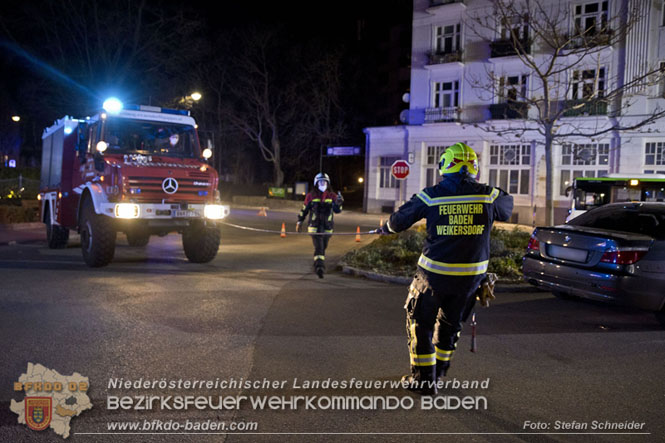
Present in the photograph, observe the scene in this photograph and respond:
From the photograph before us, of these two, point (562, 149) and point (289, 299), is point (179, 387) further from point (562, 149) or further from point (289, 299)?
point (562, 149)

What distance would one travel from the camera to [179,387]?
4.72 metres

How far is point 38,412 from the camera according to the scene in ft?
13.9

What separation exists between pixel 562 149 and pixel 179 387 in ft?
88.7

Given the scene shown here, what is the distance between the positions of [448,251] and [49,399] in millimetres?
3282

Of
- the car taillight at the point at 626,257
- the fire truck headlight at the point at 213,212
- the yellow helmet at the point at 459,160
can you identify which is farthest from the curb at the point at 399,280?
the yellow helmet at the point at 459,160

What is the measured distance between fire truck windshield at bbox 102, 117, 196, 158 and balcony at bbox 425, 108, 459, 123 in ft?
70.0

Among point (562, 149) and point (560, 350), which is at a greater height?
point (562, 149)

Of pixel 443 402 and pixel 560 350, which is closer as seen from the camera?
pixel 443 402

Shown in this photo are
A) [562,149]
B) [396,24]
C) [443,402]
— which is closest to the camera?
[443,402]

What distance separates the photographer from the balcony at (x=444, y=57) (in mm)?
30625

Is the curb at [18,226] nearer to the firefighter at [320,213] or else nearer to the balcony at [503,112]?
the firefighter at [320,213]

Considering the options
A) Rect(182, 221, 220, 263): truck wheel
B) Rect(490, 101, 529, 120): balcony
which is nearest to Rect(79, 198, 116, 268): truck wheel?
Rect(182, 221, 220, 263): truck wheel

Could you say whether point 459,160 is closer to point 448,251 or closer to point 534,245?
point 448,251

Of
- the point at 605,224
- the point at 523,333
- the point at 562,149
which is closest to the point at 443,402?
the point at 523,333
